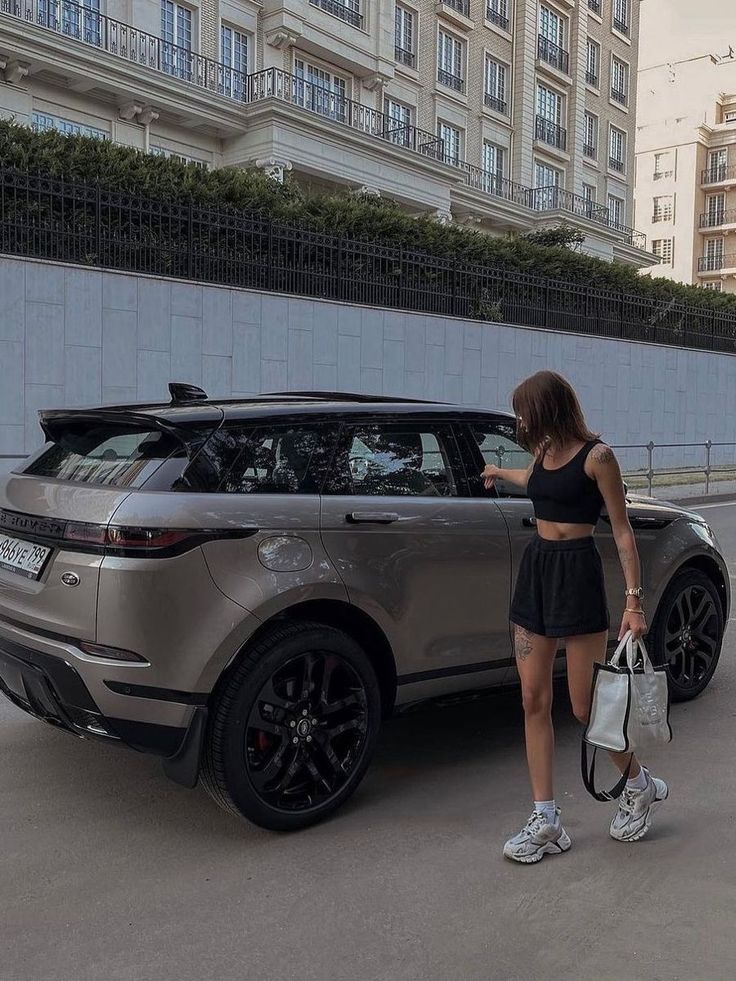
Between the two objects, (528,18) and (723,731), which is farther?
(528,18)

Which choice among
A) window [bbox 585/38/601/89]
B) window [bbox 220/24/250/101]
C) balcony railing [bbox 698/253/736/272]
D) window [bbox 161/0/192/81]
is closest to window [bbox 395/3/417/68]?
window [bbox 220/24/250/101]

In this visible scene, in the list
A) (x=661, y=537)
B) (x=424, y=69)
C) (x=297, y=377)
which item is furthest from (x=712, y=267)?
(x=661, y=537)

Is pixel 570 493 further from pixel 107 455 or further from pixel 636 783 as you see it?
pixel 107 455

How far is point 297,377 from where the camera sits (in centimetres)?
1571

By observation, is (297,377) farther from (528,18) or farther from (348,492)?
(528,18)

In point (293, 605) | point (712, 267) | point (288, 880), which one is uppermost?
point (712, 267)

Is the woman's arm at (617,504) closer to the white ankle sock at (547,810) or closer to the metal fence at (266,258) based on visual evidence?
the white ankle sock at (547,810)

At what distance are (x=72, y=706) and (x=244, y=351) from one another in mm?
11922

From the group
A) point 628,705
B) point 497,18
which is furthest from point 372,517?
point 497,18

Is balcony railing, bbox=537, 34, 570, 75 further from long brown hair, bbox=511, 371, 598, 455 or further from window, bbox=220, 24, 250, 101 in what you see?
long brown hair, bbox=511, 371, 598, 455

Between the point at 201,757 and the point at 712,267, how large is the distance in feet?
227

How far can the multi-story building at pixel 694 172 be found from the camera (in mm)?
65438

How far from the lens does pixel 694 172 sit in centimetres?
6600

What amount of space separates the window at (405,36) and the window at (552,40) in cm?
819
